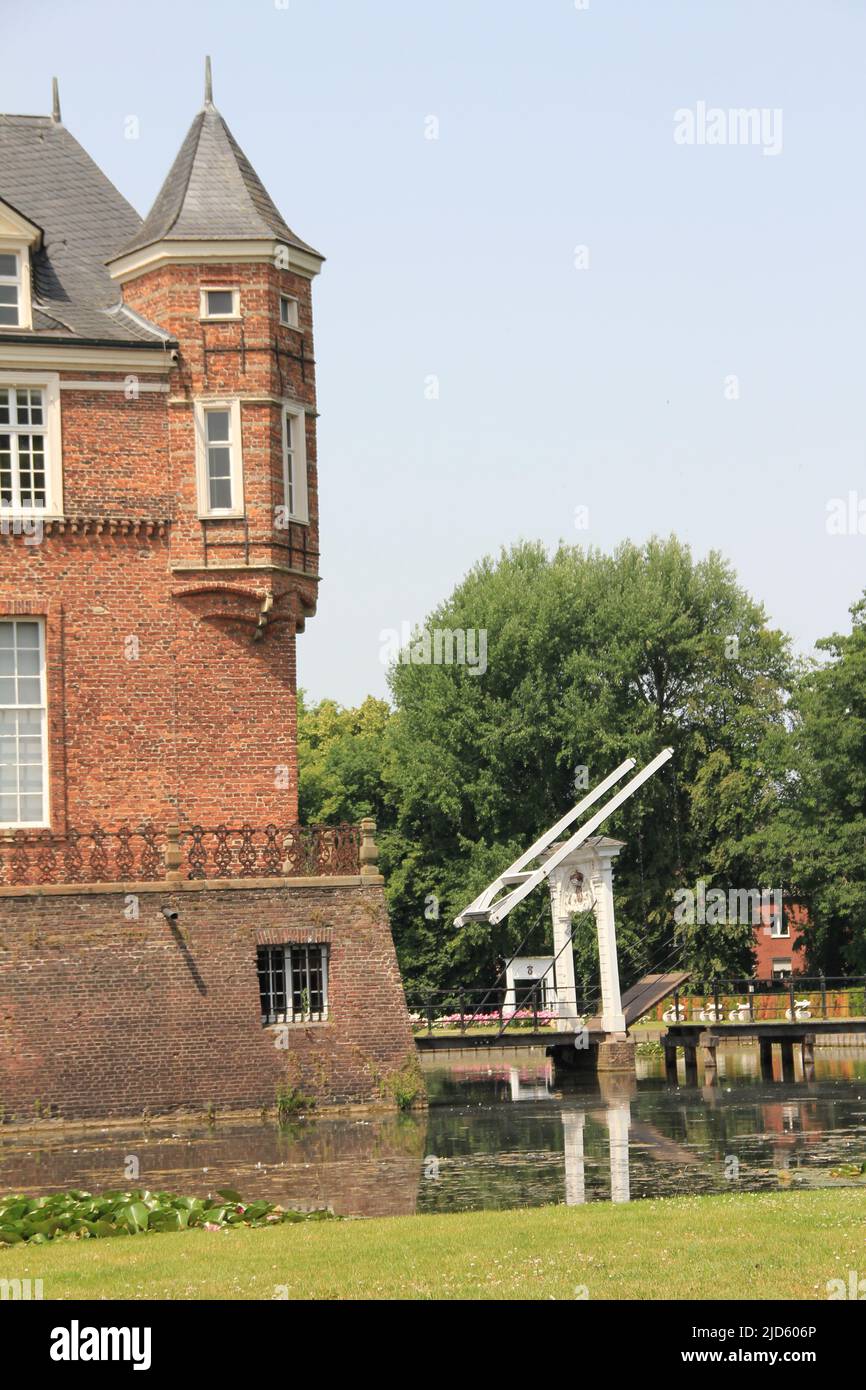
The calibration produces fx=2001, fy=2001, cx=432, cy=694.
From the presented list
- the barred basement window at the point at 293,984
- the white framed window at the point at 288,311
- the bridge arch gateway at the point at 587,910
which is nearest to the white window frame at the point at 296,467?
the white framed window at the point at 288,311

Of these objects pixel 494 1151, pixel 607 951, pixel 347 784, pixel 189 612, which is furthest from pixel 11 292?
pixel 347 784

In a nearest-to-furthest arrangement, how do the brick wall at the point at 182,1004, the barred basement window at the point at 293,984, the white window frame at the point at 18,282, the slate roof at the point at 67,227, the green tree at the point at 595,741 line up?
the brick wall at the point at 182,1004 → the barred basement window at the point at 293,984 → the white window frame at the point at 18,282 → the slate roof at the point at 67,227 → the green tree at the point at 595,741

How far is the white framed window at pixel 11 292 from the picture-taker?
29.5 m

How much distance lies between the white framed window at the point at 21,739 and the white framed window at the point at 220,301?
18.2 feet

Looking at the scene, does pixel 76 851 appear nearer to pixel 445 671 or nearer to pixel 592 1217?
pixel 592 1217

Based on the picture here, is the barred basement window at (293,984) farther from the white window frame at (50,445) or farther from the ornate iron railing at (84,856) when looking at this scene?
the white window frame at (50,445)

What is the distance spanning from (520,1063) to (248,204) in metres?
23.0

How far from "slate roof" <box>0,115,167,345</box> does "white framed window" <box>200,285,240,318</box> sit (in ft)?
2.74

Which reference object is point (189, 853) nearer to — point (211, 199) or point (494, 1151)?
point (494, 1151)

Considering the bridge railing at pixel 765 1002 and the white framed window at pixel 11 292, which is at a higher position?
the white framed window at pixel 11 292

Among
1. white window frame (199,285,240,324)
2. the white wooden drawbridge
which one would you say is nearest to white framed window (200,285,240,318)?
white window frame (199,285,240,324)
